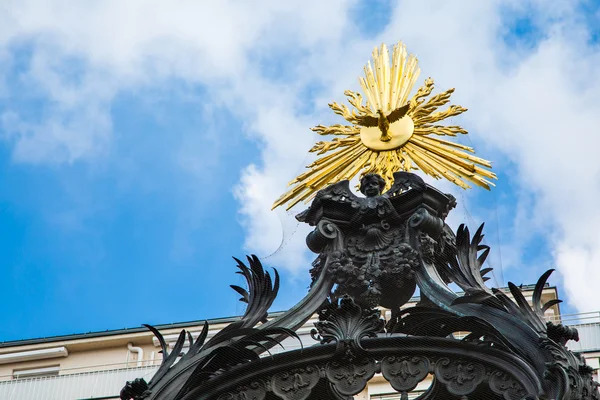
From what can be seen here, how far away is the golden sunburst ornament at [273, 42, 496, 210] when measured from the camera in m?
12.6

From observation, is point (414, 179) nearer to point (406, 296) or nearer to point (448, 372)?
point (406, 296)

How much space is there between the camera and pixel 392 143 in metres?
12.8

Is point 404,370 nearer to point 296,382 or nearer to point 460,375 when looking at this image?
point 460,375

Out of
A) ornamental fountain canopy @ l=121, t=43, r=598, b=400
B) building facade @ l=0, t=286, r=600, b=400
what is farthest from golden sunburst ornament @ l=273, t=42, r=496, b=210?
building facade @ l=0, t=286, r=600, b=400

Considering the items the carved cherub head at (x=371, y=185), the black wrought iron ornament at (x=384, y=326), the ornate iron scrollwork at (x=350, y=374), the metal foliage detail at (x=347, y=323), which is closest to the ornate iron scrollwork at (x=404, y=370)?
the black wrought iron ornament at (x=384, y=326)

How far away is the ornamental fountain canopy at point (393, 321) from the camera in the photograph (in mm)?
10867

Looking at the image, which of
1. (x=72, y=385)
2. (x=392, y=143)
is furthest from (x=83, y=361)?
(x=392, y=143)

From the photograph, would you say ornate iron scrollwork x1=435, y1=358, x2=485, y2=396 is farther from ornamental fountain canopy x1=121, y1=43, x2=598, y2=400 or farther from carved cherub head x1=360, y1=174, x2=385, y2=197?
carved cherub head x1=360, y1=174, x2=385, y2=197

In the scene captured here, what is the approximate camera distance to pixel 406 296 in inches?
465

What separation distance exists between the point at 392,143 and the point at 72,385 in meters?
14.7

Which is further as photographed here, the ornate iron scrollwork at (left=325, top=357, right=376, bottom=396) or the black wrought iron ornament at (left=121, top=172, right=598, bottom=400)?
the ornate iron scrollwork at (left=325, top=357, right=376, bottom=396)

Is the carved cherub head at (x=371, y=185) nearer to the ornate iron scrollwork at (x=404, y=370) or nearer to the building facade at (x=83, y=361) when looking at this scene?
the ornate iron scrollwork at (x=404, y=370)

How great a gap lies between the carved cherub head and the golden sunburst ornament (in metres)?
0.30

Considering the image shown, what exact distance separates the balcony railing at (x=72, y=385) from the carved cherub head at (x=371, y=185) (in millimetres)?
13753
